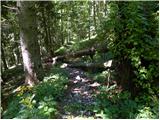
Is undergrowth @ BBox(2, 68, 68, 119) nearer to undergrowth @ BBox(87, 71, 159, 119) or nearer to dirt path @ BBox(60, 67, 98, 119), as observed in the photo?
dirt path @ BBox(60, 67, 98, 119)

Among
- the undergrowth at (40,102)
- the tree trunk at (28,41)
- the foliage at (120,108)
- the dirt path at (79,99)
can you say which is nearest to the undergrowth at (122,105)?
the foliage at (120,108)

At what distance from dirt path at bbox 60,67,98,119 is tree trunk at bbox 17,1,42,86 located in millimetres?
1517

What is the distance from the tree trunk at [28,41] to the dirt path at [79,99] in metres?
1.52

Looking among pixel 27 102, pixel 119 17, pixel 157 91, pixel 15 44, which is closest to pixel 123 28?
pixel 119 17

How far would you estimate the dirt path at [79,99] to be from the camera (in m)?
8.40

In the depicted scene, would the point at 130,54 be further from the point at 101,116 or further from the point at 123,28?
the point at 101,116

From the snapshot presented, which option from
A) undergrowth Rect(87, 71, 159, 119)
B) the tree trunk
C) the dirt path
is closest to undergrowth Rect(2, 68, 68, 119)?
the dirt path

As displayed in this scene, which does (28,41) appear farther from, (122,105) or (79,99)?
(122,105)

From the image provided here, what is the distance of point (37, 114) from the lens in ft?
25.0

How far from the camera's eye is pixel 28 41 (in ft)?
36.8

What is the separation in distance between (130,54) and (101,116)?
2254 millimetres

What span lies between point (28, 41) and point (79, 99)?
128 inches

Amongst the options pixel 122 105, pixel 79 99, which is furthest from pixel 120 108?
pixel 79 99

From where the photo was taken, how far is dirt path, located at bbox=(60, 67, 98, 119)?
27.6ft
